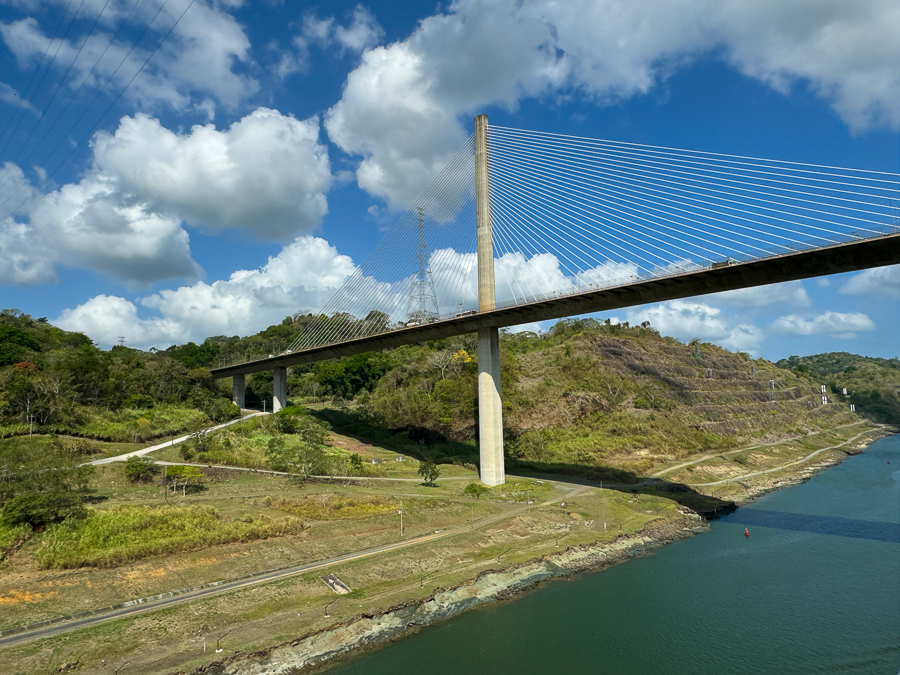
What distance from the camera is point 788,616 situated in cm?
2638

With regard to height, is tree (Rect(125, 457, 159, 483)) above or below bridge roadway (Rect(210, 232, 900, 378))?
below

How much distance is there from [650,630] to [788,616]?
764 cm

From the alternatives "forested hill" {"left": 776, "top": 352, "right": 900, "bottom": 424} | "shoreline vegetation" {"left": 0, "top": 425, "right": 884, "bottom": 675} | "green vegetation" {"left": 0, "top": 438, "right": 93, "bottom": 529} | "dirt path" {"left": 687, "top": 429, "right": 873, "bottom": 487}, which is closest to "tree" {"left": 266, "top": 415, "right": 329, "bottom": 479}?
"shoreline vegetation" {"left": 0, "top": 425, "right": 884, "bottom": 675}

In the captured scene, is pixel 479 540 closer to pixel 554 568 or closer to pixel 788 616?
pixel 554 568

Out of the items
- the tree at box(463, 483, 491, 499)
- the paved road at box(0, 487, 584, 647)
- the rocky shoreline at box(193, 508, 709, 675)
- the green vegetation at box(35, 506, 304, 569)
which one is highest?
the green vegetation at box(35, 506, 304, 569)

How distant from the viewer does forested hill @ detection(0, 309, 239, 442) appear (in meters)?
51.0

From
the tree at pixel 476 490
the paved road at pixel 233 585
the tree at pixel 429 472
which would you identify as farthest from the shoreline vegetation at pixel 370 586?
the tree at pixel 429 472

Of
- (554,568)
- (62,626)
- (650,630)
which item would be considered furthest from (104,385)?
Answer: (650,630)

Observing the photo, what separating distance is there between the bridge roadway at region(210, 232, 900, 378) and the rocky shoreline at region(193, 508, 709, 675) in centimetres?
1769

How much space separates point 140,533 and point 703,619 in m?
30.8

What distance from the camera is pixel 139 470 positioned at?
40.6m

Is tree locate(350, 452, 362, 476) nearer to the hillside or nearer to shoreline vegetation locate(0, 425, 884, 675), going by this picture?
shoreline vegetation locate(0, 425, 884, 675)

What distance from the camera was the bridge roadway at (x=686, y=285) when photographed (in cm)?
2869

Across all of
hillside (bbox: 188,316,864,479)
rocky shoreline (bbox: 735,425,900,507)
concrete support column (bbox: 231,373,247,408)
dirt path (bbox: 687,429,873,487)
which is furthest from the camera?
concrete support column (bbox: 231,373,247,408)
